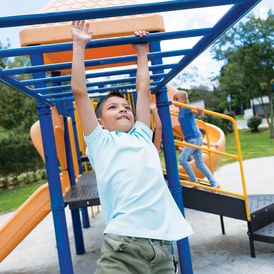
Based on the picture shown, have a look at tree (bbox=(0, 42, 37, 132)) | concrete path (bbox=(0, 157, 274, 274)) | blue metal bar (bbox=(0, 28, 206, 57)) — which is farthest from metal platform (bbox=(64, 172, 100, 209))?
tree (bbox=(0, 42, 37, 132))

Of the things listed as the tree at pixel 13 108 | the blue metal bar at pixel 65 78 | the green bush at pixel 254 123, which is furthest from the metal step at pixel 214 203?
the green bush at pixel 254 123

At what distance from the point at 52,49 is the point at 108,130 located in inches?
18.4

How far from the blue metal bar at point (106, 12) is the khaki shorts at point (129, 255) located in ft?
2.91

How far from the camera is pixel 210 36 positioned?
1.89 meters

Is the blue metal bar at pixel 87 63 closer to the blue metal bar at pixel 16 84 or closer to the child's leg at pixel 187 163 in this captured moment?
the blue metal bar at pixel 16 84

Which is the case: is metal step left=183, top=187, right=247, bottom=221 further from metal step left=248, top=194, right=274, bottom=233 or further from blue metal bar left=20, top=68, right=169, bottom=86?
blue metal bar left=20, top=68, right=169, bottom=86

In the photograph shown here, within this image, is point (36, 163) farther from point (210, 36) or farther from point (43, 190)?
point (210, 36)

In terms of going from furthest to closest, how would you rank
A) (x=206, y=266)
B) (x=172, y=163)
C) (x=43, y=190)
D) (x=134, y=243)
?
(x=43, y=190)
(x=206, y=266)
(x=172, y=163)
(x=134, y=243)

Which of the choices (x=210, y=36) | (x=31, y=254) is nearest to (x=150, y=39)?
(x=210, y=36)

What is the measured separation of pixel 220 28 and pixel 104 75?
1.17 metres

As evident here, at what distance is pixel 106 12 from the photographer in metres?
1.32

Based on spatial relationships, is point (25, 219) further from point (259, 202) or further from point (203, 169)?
point (259, 202)

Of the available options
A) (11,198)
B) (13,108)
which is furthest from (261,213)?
(13,108)

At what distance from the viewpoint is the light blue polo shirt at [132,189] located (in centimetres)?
160
